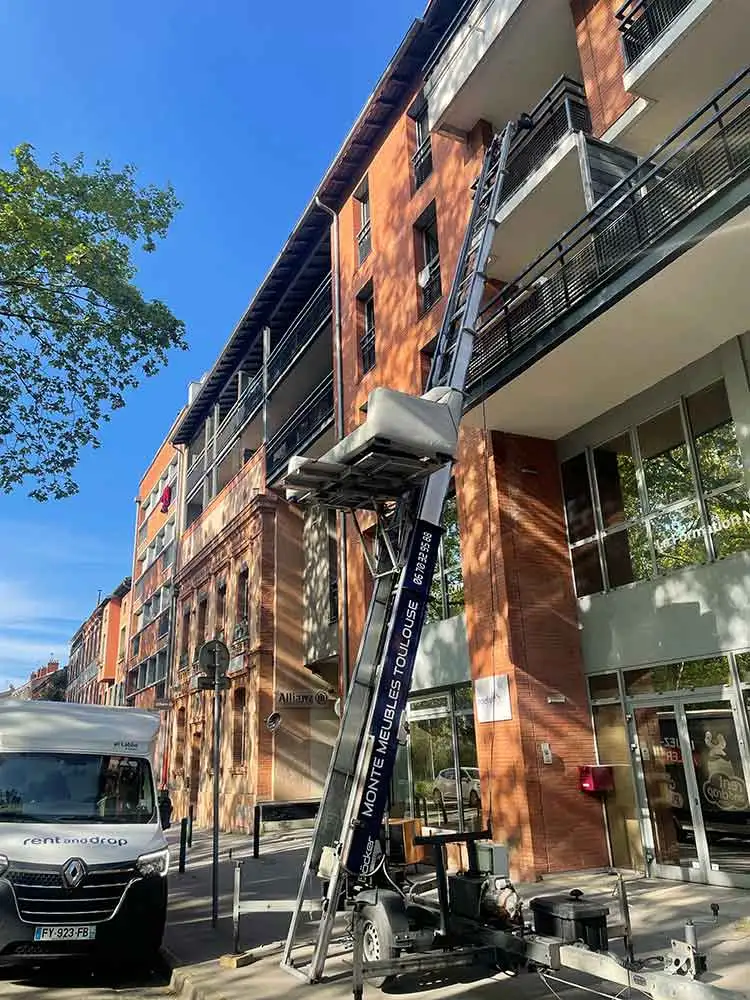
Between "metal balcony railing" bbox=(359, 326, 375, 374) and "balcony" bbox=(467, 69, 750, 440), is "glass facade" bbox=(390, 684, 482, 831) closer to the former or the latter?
"balcony" bbox=(467, 69, 750, 440)

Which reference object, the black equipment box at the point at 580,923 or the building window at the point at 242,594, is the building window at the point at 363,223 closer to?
the building window at the point at 242,594

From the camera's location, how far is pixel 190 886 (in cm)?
1190

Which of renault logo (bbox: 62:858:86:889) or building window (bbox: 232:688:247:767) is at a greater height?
building window (bbox: 232:688:247:767)

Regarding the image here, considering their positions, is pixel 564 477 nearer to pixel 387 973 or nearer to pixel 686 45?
pixel 686 45

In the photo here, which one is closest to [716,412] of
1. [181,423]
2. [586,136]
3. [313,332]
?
[586,136]

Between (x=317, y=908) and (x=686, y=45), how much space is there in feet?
36.4

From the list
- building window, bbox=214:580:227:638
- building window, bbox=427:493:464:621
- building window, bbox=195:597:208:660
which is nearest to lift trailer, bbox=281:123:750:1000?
building window, bbox=427:493:464:621

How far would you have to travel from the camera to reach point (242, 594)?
24.7m

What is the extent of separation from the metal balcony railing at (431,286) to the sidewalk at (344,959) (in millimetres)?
10946

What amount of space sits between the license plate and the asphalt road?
1.38ft

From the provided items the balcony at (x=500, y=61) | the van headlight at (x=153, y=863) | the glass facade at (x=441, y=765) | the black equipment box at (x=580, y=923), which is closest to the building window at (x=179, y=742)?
the glass facade at (x=441, y=765)

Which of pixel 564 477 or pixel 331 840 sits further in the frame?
pixel 564 477

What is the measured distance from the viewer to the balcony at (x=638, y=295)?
8.43m

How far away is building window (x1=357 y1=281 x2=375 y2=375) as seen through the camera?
18438 millimetres
